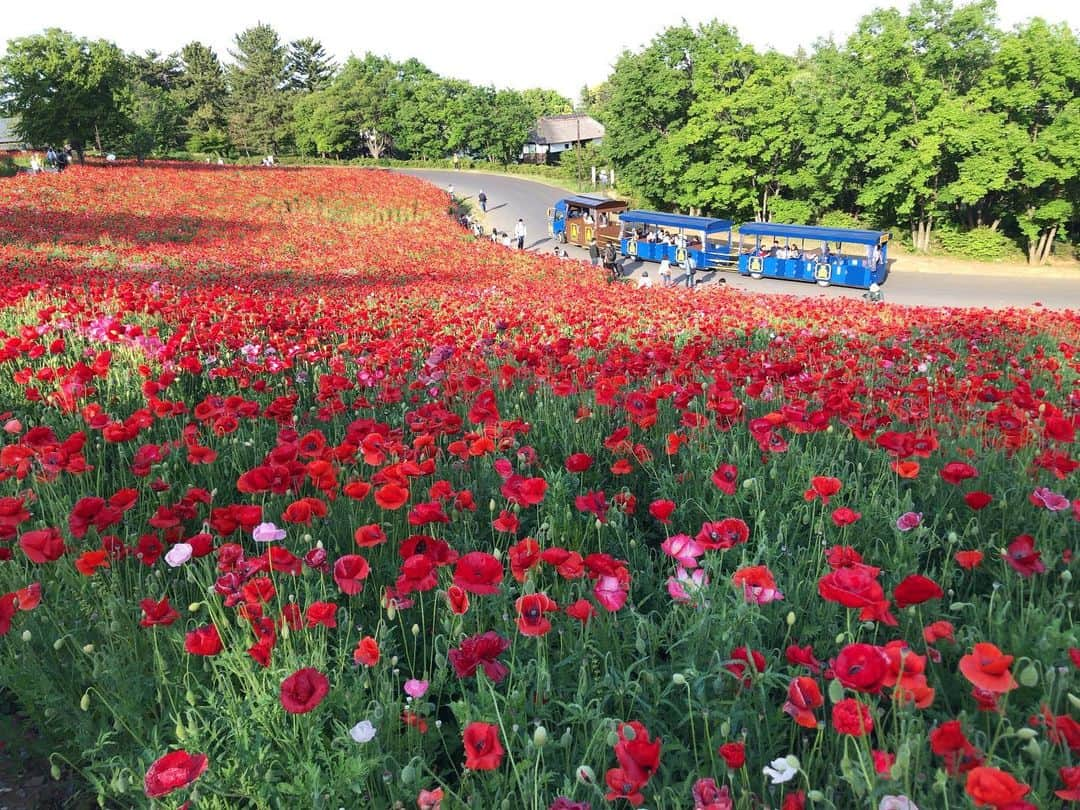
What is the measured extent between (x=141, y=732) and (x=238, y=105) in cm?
8900

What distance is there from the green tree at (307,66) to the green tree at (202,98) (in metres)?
9.39

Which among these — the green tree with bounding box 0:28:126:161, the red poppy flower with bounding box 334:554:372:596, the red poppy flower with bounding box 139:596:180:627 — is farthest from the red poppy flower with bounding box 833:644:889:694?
the green tree with bounding box 0:28:126:161

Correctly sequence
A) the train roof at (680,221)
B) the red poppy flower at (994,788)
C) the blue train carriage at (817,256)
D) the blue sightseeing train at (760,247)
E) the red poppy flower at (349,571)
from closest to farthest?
1. the red poppy flower at (994,788)
2. the red poppy flower at (349,571)
3. the blue train carriage at (817,256)
4. the blue sightseeing train at (760,247)
5. the train roof at (680,221)

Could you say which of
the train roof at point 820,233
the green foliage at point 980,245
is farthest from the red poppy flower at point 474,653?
the green foliage at point 980,245

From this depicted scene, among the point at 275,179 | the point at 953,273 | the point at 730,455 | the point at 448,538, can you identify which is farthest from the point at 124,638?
the point at 275,179

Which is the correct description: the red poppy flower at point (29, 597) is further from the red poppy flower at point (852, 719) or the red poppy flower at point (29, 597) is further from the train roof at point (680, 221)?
the train roof at point (680, 221)

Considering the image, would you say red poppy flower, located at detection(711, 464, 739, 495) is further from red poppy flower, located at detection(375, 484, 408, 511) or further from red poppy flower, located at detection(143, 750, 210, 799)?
red poppy flower, located at detection(143, 750, 210, 799)

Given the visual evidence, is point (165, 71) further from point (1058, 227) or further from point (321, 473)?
point (321, 473)

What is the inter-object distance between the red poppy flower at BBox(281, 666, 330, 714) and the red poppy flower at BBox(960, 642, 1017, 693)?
54.1 inches

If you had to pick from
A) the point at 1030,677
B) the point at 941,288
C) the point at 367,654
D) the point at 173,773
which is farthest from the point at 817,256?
the point at 173,773

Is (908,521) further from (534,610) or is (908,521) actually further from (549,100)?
(549,100)

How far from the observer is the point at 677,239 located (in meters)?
27.6

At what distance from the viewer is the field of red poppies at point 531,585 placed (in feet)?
6.13

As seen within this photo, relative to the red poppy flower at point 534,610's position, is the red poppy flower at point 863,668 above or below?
above
